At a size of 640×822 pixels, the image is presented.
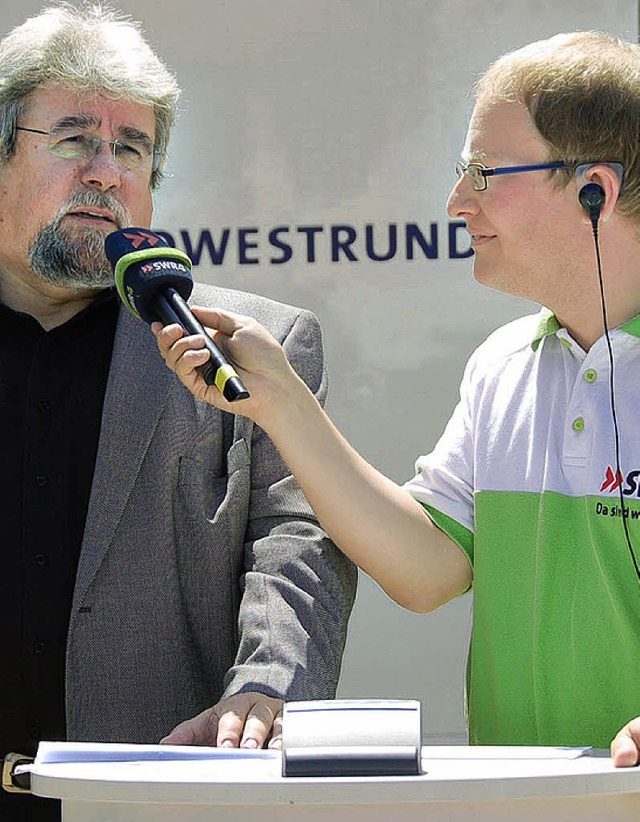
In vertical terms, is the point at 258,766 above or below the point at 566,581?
below

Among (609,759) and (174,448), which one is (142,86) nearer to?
(174,448)

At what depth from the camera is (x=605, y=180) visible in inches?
85.8

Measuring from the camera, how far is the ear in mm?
2170

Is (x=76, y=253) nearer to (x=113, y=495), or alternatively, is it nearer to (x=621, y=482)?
(x=113, y=495)

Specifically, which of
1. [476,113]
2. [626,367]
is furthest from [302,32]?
[626,367]

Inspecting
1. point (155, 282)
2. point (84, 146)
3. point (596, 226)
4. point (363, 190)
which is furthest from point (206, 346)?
point (363, 190)

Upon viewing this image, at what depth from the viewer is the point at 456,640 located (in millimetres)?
3311

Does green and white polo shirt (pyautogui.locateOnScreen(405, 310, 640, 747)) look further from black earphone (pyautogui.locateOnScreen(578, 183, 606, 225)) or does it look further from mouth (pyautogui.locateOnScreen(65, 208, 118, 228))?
mouth (pyautogui.locateOnScreen(65, 208, 118, 228))

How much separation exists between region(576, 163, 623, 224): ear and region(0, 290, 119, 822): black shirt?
961 millimetres

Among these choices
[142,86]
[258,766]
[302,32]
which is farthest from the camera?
[302,32]

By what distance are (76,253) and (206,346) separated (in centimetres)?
71

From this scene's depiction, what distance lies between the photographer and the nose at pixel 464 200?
2.23 m

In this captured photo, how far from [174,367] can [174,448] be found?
1.76ft

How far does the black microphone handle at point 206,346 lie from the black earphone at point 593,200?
0.62 m
